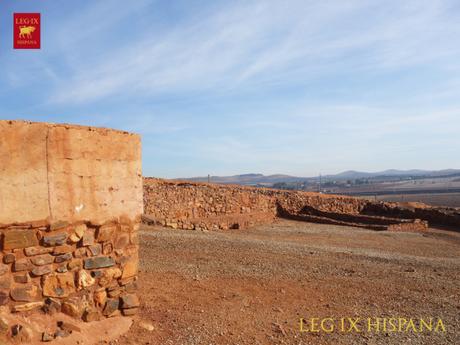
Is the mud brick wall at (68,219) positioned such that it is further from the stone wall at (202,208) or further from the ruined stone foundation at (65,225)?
the stone wall at (202,208)

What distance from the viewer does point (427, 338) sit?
4.96 metres

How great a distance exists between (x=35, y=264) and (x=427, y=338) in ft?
14.7

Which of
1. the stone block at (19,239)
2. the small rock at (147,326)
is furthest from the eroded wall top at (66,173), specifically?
the small rock at (147,326)

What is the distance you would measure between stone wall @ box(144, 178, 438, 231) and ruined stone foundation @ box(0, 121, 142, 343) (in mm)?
8051

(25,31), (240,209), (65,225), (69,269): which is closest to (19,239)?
(65,225)

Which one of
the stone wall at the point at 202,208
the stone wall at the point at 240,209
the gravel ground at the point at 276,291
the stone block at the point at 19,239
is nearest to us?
the stone block at the point at 19,239

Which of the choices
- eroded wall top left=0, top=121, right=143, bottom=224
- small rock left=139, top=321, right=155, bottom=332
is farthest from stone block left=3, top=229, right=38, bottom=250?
small rock left=139, top=321, right=155, bottom=332

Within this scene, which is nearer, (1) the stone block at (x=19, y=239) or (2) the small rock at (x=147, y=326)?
(1) the stone block at (x=19, y=239)

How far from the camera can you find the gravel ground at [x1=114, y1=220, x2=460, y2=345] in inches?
189

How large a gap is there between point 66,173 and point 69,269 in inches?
38.8

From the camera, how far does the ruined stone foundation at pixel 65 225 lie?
12.7 ft

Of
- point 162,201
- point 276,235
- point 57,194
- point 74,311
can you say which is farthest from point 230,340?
point 162,201

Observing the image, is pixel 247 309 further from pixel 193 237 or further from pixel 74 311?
pixel 193 237

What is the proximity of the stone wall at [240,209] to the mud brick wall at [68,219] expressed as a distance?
8.03 meters
